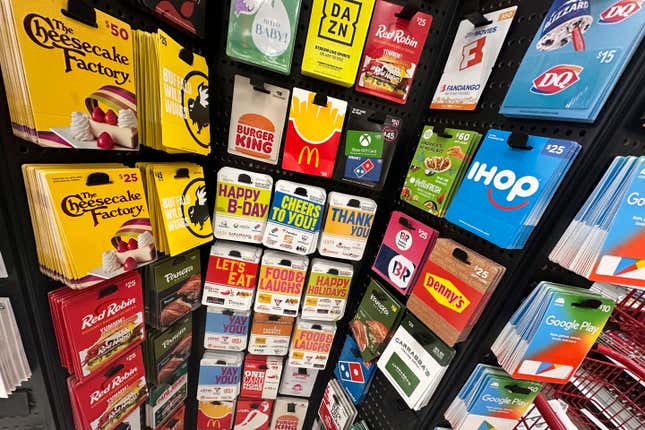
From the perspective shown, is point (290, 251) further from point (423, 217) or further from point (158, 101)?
point (158, 101)

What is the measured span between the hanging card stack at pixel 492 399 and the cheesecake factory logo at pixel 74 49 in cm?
148

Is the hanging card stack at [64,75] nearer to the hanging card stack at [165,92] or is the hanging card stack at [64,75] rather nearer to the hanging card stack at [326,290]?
the hanging card stack at [165,92]

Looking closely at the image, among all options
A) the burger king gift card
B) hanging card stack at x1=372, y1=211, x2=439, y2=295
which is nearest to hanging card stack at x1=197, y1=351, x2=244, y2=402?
hanging card stack at x1=372, y1=211, x2=439, y2=295

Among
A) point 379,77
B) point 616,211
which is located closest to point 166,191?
point 379,77

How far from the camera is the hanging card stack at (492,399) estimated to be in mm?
882

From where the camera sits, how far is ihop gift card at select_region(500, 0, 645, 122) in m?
0.60

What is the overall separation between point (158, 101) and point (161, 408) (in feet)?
4.91

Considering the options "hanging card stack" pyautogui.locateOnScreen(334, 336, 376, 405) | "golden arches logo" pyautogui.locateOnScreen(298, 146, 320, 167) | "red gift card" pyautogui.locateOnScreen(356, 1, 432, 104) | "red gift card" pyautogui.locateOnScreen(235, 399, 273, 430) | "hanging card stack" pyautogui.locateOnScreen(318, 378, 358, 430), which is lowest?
"red gift card" pyautogui.locateOnScreen(235, 399, 273, 430)

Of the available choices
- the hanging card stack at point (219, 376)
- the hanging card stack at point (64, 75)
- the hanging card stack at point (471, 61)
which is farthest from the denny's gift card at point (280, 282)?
the hanging card stack at point (471, 61)

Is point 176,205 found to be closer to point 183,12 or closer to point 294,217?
point 294,217

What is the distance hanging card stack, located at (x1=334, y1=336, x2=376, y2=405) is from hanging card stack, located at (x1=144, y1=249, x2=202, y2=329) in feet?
2.99

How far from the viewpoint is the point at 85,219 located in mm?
691

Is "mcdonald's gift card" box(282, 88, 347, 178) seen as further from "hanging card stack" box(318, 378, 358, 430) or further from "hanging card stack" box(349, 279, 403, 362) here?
"hanging card stack" box(318, 378, 358, 430)

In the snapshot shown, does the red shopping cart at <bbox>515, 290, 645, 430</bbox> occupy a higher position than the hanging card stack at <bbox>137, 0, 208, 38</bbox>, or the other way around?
the hanging card stack at <bbox>137, 0, 208, 38</bbox>
